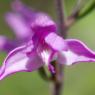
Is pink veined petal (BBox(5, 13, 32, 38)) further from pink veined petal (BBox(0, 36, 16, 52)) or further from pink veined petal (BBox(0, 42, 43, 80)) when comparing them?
pink veined petal (BBox(0, 42, 43, 80))

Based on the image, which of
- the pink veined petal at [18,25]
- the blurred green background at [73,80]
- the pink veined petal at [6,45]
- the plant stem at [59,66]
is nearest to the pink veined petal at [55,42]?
the plant stem at [59,66]

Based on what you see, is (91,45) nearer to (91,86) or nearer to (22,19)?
(91,86)

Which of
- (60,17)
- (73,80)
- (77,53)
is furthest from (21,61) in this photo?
(73,80)

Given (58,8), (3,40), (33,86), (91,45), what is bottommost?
(33,86)

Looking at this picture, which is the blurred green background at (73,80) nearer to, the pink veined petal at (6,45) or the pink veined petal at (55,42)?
the pink veined petal at (6,45)

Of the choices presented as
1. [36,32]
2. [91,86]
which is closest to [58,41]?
[36,32]

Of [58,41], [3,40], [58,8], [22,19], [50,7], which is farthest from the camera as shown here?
[50,7]
